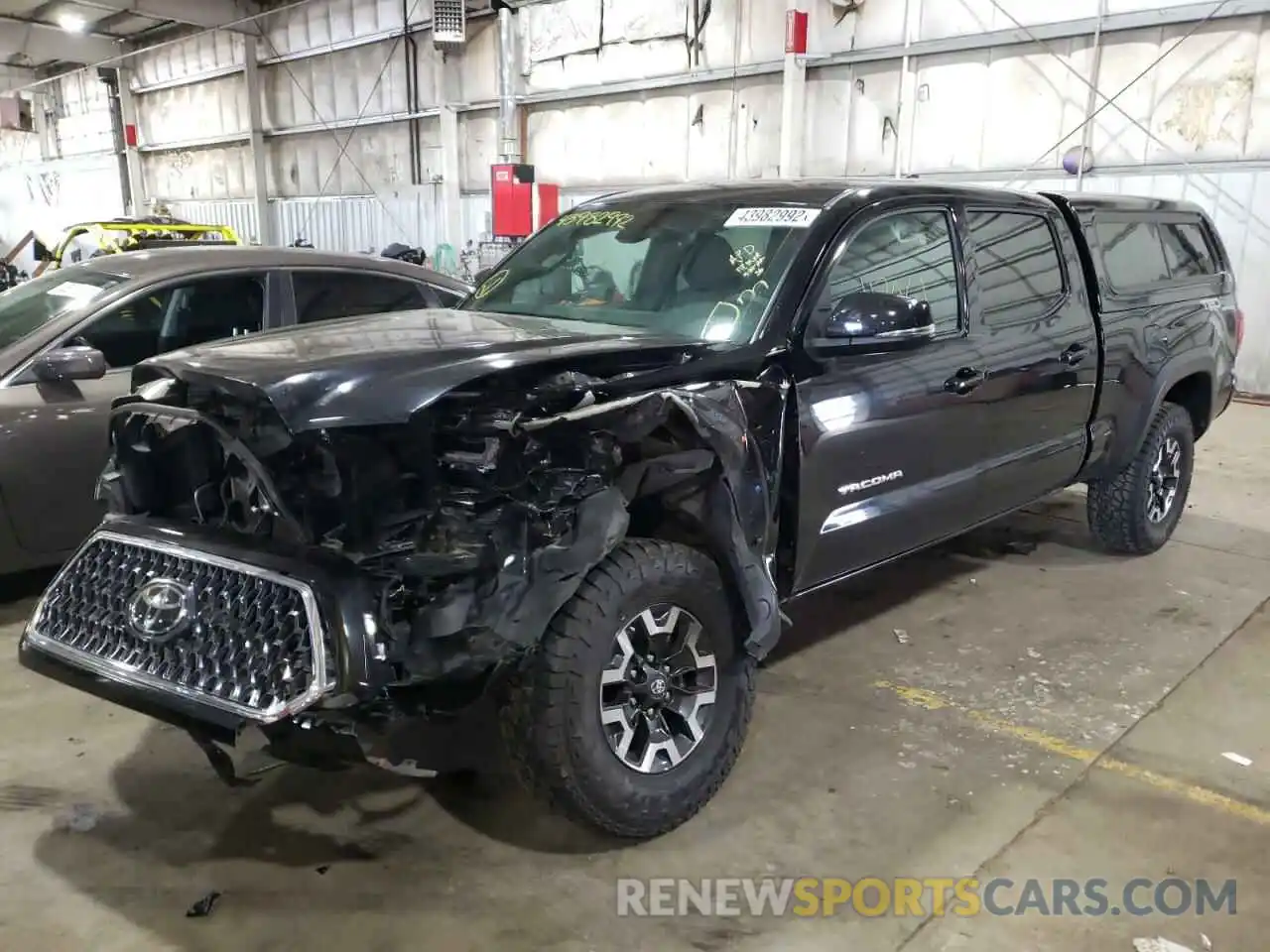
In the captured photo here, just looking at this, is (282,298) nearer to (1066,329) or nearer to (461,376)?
(461,376)

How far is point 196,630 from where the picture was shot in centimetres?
223

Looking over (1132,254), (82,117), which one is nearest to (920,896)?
(1132,254)

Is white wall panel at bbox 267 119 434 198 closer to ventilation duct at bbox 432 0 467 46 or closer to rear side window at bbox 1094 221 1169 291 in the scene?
ventilation duct at bbox 432 0 467 46

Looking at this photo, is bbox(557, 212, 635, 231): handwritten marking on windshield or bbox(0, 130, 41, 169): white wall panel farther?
bbox(0, 130, 41, 169): white wall panel

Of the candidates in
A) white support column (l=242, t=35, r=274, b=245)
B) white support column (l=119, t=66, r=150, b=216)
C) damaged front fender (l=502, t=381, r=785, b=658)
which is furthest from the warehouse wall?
damaged front fender (l=502, t=381, r=785, b=658)

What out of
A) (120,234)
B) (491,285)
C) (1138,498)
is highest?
(120,234)

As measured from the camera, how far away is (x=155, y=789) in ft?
9.29

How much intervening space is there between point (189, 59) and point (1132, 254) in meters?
20.1

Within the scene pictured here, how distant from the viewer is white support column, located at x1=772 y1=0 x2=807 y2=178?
10555 mm

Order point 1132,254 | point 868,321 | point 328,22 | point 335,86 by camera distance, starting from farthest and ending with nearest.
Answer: point 335,86, point 328,22, point 1132,254, point 868,321

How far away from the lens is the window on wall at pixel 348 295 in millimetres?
4625

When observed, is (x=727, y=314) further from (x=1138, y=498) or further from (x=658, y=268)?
(x=1138, y=498)

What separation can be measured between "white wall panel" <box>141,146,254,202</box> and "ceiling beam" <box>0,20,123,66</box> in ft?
7.29

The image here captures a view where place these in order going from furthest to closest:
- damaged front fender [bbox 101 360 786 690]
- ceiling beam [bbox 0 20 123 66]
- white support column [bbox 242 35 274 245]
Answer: ceiling beam [bbox 0 20 123 66]
white support column [bbox 242 35 274 245]
damaged front fender [bbox 101 360 786 690]
